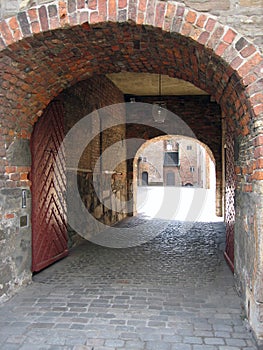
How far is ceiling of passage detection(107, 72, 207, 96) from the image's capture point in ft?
26.4

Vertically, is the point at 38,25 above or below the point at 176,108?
below

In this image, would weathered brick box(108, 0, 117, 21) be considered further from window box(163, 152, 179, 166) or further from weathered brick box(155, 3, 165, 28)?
window box(163, 152, 179, 166)

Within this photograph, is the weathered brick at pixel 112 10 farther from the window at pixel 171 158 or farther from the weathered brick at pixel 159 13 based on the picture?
the window at pixel 171 158

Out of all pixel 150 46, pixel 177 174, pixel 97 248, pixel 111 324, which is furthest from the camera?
pixel 177 174

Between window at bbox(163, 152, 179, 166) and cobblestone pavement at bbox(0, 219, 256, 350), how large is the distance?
33.0m

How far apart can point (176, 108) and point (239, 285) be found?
739 cm

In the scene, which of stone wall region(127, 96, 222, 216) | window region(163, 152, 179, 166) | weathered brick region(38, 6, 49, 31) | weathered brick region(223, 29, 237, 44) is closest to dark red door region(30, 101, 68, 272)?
weathered brick region(38, 6, 49, 31)

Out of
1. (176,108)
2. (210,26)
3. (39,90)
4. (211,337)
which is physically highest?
(176,108)

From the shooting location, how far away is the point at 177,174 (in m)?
38.2

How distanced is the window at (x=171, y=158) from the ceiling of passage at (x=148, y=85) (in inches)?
1113

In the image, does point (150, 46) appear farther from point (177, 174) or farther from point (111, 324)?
point (177, 174)

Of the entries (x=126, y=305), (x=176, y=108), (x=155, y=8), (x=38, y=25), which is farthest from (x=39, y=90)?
(x=176, y=108)

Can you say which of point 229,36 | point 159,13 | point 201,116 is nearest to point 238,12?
point 229,36

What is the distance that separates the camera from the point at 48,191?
15.8 feet
